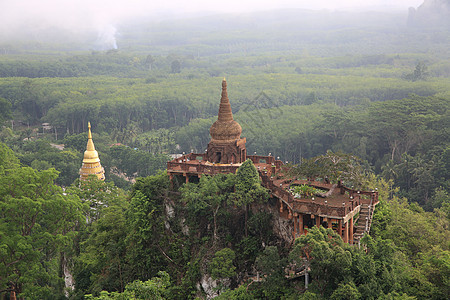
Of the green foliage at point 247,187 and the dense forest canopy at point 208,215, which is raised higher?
the green foliage at point 247,187

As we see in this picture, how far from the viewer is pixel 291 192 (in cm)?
3709

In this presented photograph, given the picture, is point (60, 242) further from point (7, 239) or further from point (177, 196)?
point (177, 196)

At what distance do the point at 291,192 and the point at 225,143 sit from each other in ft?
24.3

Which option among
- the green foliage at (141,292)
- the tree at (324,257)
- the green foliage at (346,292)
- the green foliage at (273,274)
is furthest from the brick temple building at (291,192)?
the green foliage at (141,292)

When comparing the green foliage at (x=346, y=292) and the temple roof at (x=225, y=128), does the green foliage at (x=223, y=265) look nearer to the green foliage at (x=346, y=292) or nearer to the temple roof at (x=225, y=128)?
the green foliage at (x=346, y=292)

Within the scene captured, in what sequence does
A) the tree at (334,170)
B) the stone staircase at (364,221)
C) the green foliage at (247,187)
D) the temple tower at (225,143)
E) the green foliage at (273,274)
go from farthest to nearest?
the temple tower at (225,143) < the tree at (334,170) < the green foliage at (247,187) < the stone staircase at (364,221) < the green foliage at (273,274)

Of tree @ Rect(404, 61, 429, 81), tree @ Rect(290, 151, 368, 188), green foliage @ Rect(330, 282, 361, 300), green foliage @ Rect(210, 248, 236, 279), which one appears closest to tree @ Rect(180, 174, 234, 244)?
green foliage @ Rect(210, 248, 236, 279)

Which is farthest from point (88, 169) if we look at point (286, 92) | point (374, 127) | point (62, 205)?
point (286, 92)

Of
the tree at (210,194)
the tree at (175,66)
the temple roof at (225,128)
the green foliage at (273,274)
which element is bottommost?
the tree at (175,66)

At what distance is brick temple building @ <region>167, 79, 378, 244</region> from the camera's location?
33.1 m

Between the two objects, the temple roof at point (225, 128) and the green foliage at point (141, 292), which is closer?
the green foliage at point (141, 292)

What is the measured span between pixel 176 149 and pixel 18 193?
6094 centimetres

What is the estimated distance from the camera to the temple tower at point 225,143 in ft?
139

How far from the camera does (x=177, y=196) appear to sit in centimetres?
4088
